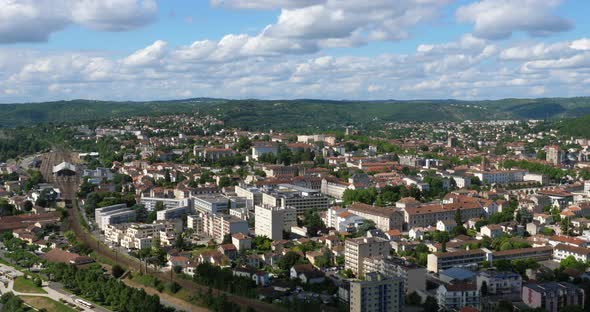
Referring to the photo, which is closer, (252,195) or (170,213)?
(170,213)

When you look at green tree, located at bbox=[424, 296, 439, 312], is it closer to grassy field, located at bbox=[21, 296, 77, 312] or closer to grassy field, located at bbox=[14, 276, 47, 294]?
grassy field, located at bbox=[21, 296, 77, 312]

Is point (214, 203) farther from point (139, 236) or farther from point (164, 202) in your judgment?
point (139, 236)

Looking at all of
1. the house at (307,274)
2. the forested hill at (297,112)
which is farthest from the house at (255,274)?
the forested hill at (297,112)

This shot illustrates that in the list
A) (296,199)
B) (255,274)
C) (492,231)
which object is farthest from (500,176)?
(255,274)

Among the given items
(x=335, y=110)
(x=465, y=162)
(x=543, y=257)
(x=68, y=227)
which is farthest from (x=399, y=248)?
(x=335, y=110)

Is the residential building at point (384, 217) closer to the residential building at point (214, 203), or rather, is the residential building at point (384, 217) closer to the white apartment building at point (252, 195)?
the white apartment building at point (252, 195)

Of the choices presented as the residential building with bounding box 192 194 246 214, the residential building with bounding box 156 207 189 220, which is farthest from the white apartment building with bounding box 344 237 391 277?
the residential building with bounding box 156 207 189 220
